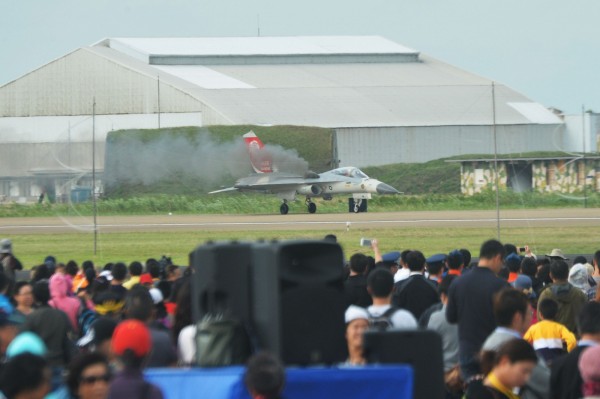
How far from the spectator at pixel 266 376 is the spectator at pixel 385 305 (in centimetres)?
307

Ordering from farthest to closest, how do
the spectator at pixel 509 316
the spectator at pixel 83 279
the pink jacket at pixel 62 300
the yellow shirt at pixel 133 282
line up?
the spectator at pixel 83 279
the yellow shirt at pixel 133 282
the pink jacket at pixel 62 300
the spectator at pixel 509 316

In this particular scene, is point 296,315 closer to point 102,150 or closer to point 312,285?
point 312,285

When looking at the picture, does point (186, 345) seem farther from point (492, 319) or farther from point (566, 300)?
point (566, 300)

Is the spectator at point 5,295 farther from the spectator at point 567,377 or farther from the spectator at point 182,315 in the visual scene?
the spectator at point 567,377

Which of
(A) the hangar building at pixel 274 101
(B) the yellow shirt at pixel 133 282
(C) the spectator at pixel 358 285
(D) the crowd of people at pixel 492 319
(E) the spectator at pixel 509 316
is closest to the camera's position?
(D) the crowd of people at pixel 492 319

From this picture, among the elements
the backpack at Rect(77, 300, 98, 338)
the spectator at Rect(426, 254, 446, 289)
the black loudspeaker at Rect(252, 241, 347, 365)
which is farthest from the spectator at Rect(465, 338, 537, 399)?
the spectator at Rect(426, 254, 446, 289)

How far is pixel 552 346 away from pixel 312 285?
403 centimetres

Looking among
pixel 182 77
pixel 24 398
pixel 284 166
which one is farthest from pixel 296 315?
pixel 182 77

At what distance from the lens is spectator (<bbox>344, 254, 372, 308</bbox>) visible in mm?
12078

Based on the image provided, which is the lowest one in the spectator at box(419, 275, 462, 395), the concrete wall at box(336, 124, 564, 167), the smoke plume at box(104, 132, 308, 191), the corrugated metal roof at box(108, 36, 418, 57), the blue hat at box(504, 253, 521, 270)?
the spectator at box(419, 275, 462, 395)

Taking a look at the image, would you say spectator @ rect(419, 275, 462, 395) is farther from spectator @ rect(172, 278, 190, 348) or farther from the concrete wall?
the concrete wall

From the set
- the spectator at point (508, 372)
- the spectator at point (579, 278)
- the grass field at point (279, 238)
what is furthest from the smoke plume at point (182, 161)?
the spectator at point (508, 372)

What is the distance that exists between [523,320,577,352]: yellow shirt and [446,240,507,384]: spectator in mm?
415

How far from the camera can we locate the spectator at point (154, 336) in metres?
8.39
